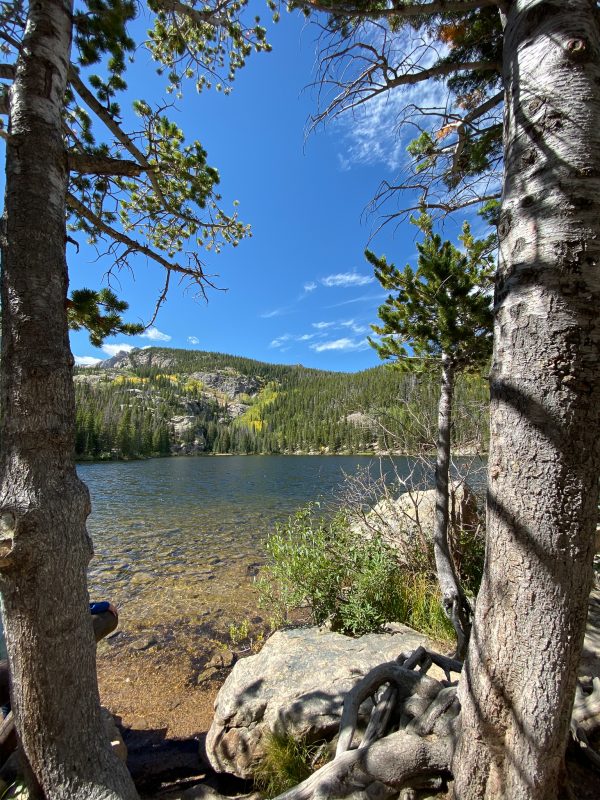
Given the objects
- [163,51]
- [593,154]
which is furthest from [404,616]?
[163,51]

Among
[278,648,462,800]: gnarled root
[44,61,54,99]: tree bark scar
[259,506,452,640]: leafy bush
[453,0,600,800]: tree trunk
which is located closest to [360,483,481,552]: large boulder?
[259,506,452,640]: leafy bush

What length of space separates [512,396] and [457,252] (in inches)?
162

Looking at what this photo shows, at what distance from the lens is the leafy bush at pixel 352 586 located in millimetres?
5145

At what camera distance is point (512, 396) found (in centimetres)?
162

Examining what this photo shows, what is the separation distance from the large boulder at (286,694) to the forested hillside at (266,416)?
3485mm

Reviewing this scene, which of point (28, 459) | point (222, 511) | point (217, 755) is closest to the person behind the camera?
point (28, 459)

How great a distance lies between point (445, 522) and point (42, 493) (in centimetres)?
479

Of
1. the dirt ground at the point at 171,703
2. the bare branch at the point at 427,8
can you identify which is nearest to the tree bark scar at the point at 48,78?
the bare branch at the point at 427,8

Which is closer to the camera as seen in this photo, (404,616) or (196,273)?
(196,273)

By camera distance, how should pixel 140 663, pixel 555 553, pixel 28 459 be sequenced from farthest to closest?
pixel 140 663, pixel 28 459, pixel 555 553

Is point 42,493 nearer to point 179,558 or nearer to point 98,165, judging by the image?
point 98,165

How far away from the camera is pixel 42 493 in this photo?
6.40ft

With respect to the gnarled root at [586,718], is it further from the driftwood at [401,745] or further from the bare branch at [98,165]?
the bare branch at [98,165]

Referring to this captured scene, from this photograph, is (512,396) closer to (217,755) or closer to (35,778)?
(35,778)
